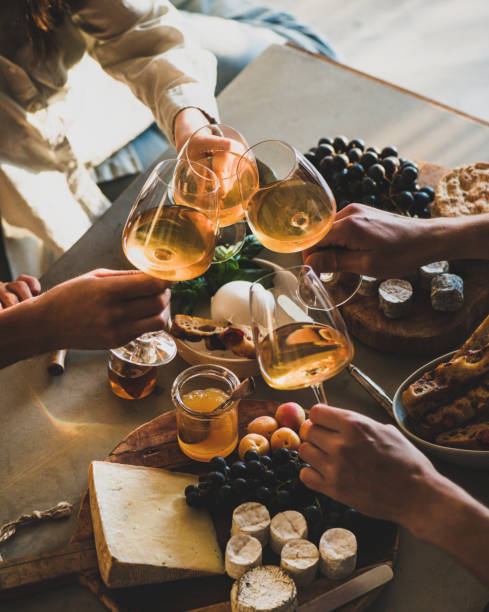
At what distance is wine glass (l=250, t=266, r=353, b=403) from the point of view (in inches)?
37.3

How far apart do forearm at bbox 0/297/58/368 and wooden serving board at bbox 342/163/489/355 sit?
2.20ft

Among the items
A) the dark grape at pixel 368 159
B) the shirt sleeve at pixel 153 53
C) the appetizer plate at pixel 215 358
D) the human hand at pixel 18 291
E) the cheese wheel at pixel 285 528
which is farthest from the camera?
the shirt sleeve at pixel 153 53

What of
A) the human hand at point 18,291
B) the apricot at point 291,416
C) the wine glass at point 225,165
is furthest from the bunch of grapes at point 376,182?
the human hand at point 18,291

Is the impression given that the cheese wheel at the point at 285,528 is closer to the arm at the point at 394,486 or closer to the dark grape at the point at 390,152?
the arm at the point at 394,486

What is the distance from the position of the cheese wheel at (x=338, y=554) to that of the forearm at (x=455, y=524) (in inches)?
4.5

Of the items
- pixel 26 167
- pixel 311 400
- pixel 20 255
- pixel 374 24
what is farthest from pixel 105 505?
pixel 374 24

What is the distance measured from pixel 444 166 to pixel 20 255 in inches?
59.9

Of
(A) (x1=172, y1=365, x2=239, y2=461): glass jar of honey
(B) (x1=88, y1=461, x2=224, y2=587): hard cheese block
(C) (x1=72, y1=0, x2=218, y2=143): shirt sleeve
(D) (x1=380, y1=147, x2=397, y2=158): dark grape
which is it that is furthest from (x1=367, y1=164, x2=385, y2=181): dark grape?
(B) (x1=88, y1=461, x2=224, y2=587): hard cheese block

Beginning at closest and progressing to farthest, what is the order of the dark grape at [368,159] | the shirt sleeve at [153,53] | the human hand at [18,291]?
1. the human hand at [18,291]
2. the dark grape at [368,159]
3. the shirt sleeve at [153,53]

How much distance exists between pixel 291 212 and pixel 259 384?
1.47 feet

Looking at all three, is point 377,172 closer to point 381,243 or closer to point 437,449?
point 381,243

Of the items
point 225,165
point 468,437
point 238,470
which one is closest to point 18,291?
point 225,165

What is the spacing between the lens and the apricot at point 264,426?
1244mm

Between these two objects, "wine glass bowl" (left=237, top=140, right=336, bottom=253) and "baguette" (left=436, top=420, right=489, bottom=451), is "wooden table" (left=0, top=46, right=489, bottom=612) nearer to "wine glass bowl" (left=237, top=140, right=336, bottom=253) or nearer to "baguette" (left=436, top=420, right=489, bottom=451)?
"baguette" (left=436, top=420, right=489, bottom=451)
